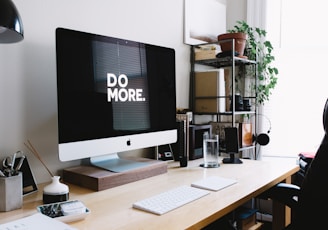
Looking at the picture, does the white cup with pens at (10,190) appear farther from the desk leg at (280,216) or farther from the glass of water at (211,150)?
the desk leg at (280,216)

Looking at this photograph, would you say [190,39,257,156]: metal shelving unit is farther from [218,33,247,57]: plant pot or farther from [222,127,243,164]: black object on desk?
[222,127,243,164]: black object on desk

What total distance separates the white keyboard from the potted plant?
1502 millimetres

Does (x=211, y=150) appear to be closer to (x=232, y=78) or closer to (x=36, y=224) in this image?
(x=232, y=78)

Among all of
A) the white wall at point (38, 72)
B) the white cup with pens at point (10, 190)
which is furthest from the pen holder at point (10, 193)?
the white wall at point (38, 72)

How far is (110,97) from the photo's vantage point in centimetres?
141

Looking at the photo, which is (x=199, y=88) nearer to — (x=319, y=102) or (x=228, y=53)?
(x=228, y=53)

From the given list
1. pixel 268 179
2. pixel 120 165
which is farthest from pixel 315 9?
pixel 120 165

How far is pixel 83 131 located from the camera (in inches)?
50.6

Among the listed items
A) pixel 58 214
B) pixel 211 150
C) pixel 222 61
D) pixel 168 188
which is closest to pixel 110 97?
pixel 168 188

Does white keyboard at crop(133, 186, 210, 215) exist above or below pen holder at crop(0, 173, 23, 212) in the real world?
below

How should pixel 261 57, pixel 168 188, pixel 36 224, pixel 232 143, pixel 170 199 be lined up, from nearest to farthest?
pixel 36 224
pixel 170 199
pixel 168 188
pixel 232 143
pixel 261 57

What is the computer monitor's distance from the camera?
1.23 metres

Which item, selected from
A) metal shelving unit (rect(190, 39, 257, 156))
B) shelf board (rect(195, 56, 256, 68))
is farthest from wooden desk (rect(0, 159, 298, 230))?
shelf board (rect(195, 56, 256, 68))

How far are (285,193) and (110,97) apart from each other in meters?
0.91
